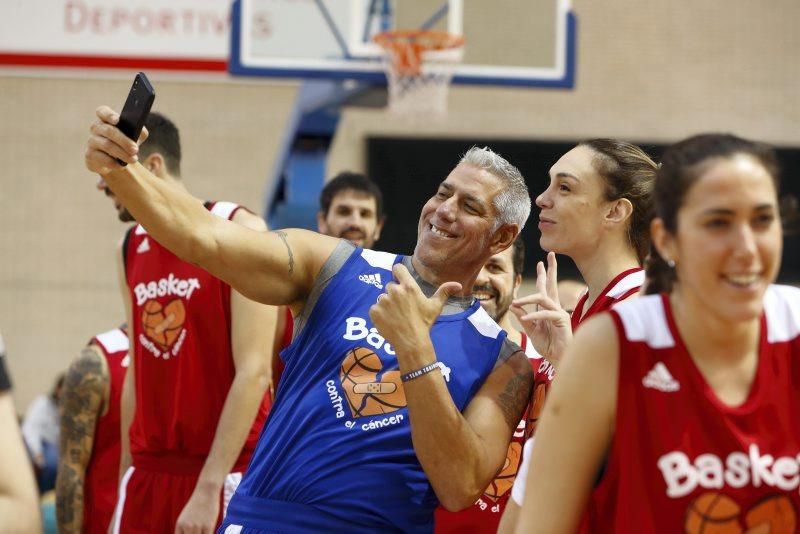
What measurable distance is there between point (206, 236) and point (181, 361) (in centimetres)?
164

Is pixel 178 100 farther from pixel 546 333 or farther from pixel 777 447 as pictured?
pixel 777 447

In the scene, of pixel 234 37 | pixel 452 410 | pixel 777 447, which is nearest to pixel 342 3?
pixel 234 37

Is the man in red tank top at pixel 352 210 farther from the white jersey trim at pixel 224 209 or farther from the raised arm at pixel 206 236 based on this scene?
the raised arm at pixel 206 236

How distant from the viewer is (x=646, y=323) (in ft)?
8.10

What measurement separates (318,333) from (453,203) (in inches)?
23.3

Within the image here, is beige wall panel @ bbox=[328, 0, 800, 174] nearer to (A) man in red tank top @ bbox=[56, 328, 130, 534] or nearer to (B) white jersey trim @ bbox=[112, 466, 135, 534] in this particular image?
(A) man in red tank top @ bbox=[56, 328, 130, 534]

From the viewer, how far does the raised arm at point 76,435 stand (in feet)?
17.5

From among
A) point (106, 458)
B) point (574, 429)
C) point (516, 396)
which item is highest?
point (574, 429)

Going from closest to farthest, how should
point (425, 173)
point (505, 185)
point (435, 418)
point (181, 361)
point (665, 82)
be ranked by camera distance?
1. point (435, 418)
2. point (505, 185)
3. point (181, 361)
4. point (425, 173)
5. point (665, 82)

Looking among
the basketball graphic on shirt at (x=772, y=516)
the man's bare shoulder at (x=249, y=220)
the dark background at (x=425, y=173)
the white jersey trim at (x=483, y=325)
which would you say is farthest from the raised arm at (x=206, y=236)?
the dark background at (x=425, y=173)

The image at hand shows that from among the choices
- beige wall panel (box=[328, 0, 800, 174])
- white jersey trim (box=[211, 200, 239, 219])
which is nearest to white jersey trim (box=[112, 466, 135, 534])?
white jersey trim (box=[211, 200, 239, 219])

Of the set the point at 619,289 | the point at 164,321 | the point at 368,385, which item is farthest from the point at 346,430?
the point at 164,321

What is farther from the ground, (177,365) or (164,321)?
(164,321)

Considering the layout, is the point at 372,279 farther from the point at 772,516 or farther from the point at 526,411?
the point at 772,516
